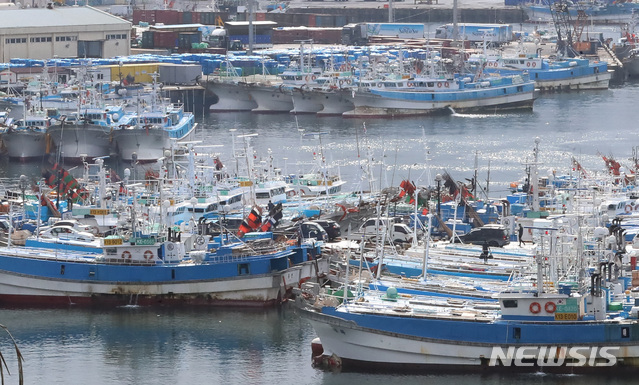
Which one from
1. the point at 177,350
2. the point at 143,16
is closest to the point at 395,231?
the point at 177,350

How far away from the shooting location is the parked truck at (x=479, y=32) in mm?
111938

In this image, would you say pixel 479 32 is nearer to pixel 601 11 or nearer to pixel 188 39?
pixel 188 39

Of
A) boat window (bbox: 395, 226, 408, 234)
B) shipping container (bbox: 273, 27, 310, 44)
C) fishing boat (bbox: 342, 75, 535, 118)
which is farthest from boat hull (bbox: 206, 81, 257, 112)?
boat window (bbox: 395, 226, 408, 234)

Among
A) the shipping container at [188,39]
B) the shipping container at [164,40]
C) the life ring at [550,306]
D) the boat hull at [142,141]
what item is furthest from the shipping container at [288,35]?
the life ring at [550,306]

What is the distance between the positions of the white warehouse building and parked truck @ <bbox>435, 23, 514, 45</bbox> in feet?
94.8

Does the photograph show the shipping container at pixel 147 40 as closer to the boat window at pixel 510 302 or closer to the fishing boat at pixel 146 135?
the fishing boat at pixel 146 135

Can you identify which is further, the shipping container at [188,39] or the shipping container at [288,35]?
the shipping container at [288,35]

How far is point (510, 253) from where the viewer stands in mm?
38375

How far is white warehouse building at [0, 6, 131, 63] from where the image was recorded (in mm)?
90125

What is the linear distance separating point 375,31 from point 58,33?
32312 millimetres

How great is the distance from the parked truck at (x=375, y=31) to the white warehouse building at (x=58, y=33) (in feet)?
78.1

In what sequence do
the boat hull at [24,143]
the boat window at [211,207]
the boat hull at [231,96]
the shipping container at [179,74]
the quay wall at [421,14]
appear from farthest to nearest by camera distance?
the quay wall at [421,14] → the shipping container at [179,74] → the boat hull at [231,96] → the boat hull at [24,143] → the boat window at [211,207]

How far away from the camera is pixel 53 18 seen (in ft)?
301

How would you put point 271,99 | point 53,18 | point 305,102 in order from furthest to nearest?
point 53,18 < point 271,99 < point 305,102
